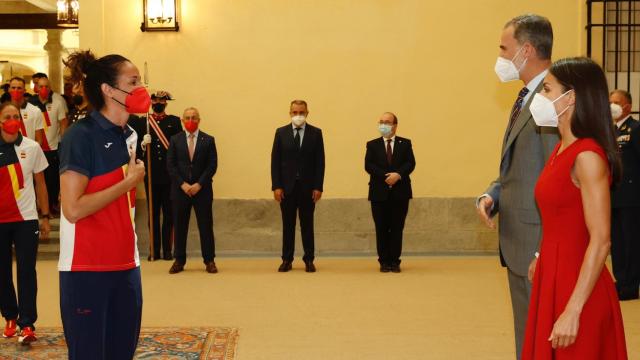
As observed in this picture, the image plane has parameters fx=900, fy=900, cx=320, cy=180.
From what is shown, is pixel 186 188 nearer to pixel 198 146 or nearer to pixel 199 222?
pixel 199 222

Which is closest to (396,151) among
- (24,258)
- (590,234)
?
(24,258)

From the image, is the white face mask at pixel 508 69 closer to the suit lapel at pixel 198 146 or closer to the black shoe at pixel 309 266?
the black shoe at pixel 309 266

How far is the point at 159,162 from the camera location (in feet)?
32.3

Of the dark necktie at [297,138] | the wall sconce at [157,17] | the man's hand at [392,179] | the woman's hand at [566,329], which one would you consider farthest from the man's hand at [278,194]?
the woman's hand at [566,329]

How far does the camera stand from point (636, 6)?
10.0m

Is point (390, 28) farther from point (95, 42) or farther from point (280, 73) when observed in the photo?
point (95, 42)

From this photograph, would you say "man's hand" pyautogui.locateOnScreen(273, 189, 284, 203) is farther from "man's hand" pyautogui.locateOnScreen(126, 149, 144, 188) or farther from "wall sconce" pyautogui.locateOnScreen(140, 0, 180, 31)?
"man's hand" pyautogui.locateOnScreen(126, 149, 144, 188)

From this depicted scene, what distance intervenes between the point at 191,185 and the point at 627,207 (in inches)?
166

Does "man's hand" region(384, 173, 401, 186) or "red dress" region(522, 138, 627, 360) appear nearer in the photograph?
"red dress" region(522, 138, 627, 360)

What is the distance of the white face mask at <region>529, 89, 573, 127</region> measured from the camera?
10.1 ft

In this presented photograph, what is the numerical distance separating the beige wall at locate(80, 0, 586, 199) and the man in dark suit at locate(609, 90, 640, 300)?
2916mm

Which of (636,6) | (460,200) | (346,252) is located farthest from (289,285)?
(636,6)

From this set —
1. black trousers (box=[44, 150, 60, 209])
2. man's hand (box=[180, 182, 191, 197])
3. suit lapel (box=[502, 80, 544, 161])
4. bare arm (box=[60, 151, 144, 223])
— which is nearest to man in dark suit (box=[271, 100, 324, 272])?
man's hand (box=[180, 182, 191, 197])

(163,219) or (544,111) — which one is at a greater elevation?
(544,111)
